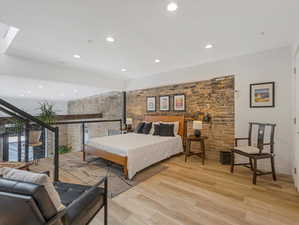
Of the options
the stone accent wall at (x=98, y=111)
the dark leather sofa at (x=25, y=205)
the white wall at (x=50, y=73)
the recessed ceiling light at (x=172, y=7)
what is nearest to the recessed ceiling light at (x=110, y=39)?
the recessed ceiling light at (x=172, y=7)

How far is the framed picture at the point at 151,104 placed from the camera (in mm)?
5266

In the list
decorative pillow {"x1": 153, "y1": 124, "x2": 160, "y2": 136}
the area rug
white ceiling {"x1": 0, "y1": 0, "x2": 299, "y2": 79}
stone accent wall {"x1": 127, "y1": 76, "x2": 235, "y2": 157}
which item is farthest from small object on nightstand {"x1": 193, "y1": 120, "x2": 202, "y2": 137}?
white ceiling {"x1": 0, "y1": 0, "x2": 299, "y2": 79}

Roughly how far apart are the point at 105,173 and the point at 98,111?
15.5 ft

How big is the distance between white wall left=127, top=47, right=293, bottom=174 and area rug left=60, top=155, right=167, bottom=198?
2.28 meters

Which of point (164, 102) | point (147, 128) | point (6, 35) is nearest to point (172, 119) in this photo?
point (164, 102)

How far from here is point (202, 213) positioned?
1862 mm

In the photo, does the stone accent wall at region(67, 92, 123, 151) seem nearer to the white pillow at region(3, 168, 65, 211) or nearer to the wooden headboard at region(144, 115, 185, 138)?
the wooden headboard at region(144, 115, 185, 138)

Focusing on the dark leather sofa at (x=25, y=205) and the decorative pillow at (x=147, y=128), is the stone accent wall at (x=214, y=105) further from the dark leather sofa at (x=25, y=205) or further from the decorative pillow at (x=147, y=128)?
the dark leather sofa at (x=25, y=205)

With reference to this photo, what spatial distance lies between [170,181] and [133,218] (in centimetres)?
109

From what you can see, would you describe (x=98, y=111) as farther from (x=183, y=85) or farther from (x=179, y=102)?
(x=183, y=85)

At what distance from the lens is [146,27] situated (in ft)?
7.66

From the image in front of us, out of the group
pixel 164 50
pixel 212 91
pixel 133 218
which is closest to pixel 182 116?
pixel 212 91

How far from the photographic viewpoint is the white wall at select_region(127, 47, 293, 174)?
297cm

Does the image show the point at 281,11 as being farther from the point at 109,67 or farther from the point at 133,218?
the point at 109,67
